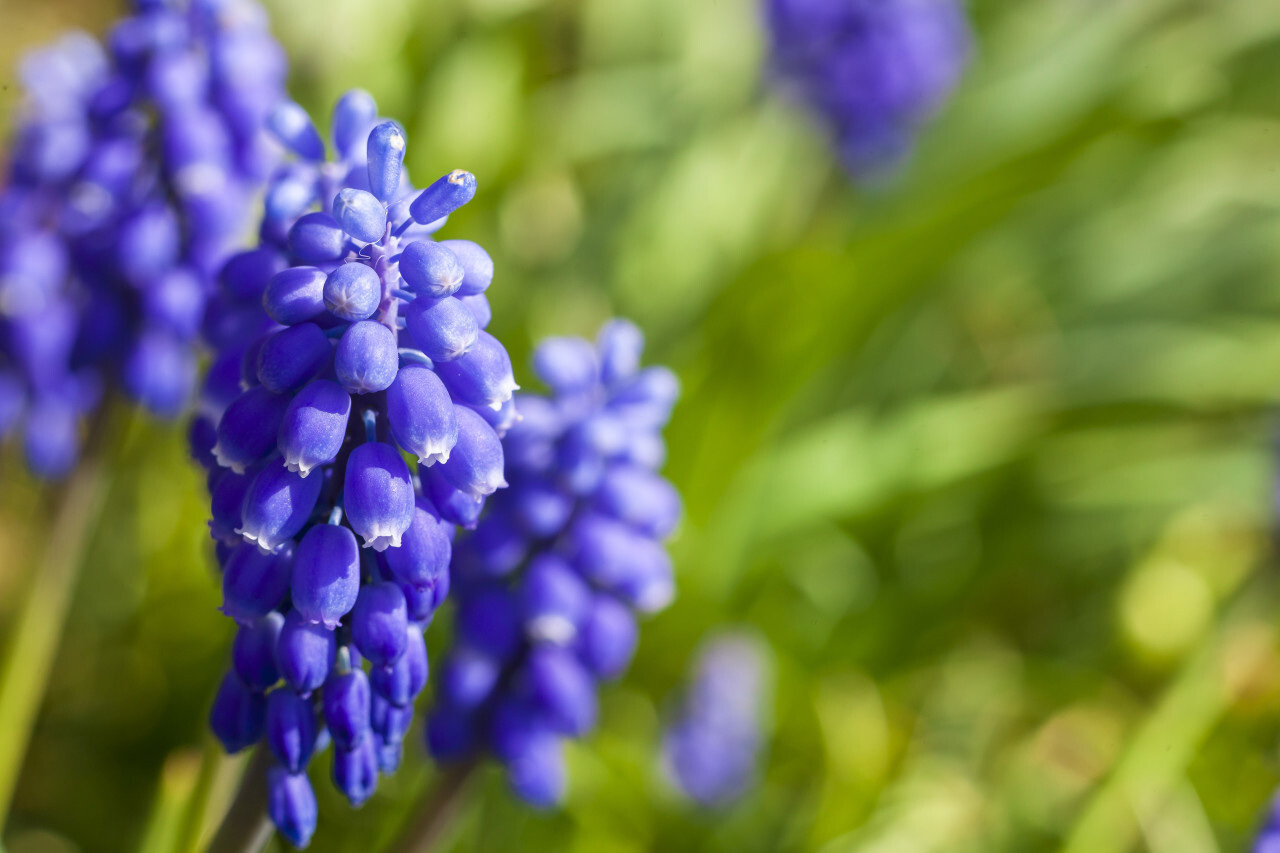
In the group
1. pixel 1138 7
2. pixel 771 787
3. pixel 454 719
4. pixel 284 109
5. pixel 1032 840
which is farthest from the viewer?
pixel 1138 7

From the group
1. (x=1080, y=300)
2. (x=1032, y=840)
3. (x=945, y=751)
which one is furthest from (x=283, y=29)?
(x=1032, y=840)

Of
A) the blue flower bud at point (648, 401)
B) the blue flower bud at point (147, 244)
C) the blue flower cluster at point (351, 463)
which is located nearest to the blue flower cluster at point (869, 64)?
the blue flower bud at point (648, 401)

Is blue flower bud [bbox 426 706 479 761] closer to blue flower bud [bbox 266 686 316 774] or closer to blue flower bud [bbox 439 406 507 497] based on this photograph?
blue flower bud [bbox 266 686 316 774]

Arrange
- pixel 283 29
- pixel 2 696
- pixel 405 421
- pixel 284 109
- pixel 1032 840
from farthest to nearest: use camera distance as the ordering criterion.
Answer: pixel 283 29, pixel 1032 840, pixel 2 696, pixel 284 109, pixel 405 421

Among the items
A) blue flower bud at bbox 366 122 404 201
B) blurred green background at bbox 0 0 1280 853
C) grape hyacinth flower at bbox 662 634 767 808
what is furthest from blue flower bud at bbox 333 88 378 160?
grape hyacinth flower at bbox 662 634 767 808

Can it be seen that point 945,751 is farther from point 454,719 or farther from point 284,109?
point 284,109

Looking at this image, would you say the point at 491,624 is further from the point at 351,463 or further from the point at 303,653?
the point at 351,463
